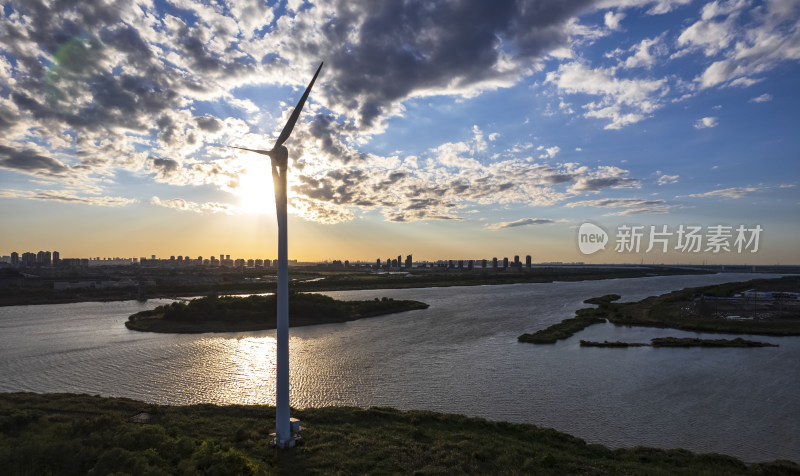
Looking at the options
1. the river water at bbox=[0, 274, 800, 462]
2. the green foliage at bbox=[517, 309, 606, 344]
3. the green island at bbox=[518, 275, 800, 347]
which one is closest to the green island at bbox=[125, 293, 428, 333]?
the river water at bbox=[0, 274, 800, 462]

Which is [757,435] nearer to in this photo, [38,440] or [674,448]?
[674,448]

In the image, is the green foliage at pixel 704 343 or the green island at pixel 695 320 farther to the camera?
the green island at pixel 695 320

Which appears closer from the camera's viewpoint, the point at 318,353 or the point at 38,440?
the point at 38,440

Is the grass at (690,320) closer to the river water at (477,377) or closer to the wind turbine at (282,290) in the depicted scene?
the river water at (477,377)

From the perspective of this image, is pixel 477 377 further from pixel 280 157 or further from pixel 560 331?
pixel 560 331

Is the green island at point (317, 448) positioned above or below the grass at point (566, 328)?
above

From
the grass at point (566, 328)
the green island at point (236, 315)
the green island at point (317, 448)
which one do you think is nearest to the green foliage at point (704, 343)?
the grass at point (566, 328)

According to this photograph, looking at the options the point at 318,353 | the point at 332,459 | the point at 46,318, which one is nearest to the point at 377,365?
the point at 318,353
